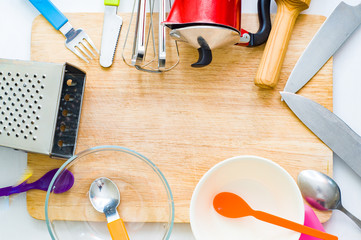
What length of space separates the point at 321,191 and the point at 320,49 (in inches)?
10.5

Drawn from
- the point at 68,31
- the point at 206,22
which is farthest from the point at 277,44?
the point at 68,31

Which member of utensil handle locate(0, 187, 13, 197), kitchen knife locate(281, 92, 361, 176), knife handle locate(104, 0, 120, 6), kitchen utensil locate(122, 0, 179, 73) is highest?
knife handle locate(104, 0, 120, 6)

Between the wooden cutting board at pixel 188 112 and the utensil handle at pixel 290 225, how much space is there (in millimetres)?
100

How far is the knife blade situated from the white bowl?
166 millimetres

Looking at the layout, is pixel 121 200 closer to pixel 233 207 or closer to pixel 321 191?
pixel 233 207

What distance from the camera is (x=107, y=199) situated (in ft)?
1.88

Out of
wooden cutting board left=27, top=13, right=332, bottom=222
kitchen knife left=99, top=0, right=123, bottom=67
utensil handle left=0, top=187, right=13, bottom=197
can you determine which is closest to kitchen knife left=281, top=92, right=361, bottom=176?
wooden cutting board left=27, top=13, right=332, bottom=222

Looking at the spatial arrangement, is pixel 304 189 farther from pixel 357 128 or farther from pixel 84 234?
pixel 84 234

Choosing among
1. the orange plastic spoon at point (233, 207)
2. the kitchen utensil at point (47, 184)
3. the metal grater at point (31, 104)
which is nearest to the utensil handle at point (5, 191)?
the kitchen utensil at point (47, 184)

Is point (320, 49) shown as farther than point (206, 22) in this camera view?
Yes

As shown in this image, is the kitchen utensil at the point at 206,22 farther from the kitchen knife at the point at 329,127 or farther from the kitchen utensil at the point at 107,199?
the kitchen utensil at the point at 107,199

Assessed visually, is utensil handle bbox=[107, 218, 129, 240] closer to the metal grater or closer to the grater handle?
the metal grater

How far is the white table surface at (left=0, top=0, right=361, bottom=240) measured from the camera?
1.96 feet

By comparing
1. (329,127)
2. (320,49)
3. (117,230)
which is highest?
(320,49)
